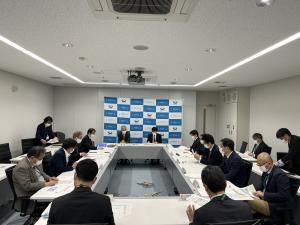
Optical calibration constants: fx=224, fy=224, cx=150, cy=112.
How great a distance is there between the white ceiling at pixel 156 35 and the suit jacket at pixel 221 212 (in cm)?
153

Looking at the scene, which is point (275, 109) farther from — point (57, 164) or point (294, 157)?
point (57, 164)

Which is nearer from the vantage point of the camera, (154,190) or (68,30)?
(68,30)

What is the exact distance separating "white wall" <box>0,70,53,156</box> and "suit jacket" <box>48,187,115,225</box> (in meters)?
4.60

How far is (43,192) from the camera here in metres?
2.46

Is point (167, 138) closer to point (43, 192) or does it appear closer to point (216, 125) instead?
point (216, 125)

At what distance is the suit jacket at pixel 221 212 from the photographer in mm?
1418

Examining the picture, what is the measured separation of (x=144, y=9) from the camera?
1.86 metres

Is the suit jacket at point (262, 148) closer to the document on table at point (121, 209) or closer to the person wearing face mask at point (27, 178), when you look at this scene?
the document on table at point (121, 209)

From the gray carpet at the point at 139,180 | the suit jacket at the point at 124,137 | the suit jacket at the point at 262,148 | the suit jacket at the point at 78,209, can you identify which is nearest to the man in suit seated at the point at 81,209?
the suit jacket at the point at 78,209

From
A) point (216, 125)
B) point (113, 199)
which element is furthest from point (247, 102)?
point (113, 199)

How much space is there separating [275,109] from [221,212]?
5369 mm

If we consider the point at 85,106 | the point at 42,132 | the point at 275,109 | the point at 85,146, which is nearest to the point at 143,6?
the point at 85,146

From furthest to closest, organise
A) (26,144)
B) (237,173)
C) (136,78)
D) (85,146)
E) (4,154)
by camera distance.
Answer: (85,146), (26,144), (136,78), (4,154), (237,173)

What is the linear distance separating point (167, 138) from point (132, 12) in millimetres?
6414
